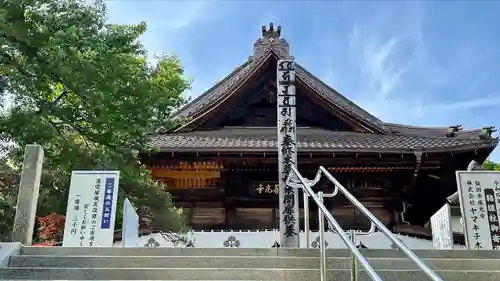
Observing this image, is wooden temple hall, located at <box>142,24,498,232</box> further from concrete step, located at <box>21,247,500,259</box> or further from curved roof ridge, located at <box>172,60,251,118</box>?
concrete step, located at <box>21,247,500,259</box>

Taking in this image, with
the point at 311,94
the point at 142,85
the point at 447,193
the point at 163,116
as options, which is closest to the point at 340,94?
the point at 311,94

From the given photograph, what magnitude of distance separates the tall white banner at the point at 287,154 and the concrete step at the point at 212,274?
1.38 m

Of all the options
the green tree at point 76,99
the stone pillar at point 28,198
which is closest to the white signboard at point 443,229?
the green tree at point 76,99

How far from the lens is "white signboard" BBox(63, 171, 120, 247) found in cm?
605

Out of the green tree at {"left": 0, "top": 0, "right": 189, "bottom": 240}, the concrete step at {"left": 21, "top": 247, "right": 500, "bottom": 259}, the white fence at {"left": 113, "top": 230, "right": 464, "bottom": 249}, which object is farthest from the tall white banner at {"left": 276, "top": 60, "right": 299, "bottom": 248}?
the white fence at {"left": 113, "top": 230, "right": 464, "bottom": 249}

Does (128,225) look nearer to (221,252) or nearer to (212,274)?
(221,252)

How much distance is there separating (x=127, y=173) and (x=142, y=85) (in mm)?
1344

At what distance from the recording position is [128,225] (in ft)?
19.9

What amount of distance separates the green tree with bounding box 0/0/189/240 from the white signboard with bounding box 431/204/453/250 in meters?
3.66

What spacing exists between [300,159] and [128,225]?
Result: 12.5ft

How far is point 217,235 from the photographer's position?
372 inches

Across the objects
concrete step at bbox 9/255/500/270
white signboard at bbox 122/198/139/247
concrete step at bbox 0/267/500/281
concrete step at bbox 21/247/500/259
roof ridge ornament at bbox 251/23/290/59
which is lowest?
concrete step at bbox 0/267/500/281

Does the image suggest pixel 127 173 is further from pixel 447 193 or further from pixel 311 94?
pixel 447 193

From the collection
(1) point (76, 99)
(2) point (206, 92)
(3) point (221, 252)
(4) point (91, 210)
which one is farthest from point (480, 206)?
(2) point (206, 92)
